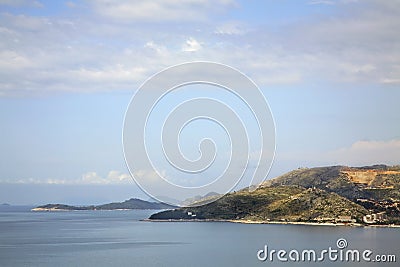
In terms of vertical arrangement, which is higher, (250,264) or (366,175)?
(366,175)

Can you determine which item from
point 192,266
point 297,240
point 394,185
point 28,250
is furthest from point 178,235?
point 394,185

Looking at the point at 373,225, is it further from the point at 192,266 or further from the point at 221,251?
the point at 192,266

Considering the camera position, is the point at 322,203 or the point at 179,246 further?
the point at 322,203

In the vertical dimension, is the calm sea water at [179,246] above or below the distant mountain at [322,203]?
below

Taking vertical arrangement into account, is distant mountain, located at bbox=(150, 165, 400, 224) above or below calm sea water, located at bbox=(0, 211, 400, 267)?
above

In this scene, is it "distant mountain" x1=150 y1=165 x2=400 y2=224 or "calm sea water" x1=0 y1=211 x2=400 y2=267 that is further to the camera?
"distant mountain" x1=150 y1=165 x2=400 y2=224

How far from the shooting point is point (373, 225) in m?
92.6

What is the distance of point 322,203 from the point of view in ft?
337

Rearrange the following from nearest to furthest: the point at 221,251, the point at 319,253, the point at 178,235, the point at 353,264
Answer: the point at 353,264 < the point at 319,253 < the point at 221,251 < the point at 178,235

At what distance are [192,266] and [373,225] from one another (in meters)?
53.1

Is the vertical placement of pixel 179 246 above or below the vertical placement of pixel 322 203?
below

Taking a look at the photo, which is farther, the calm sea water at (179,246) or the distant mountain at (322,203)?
the distant mountain at (322,203)

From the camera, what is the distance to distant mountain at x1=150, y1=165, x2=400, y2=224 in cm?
9831

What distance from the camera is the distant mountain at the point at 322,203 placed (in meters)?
98.3
